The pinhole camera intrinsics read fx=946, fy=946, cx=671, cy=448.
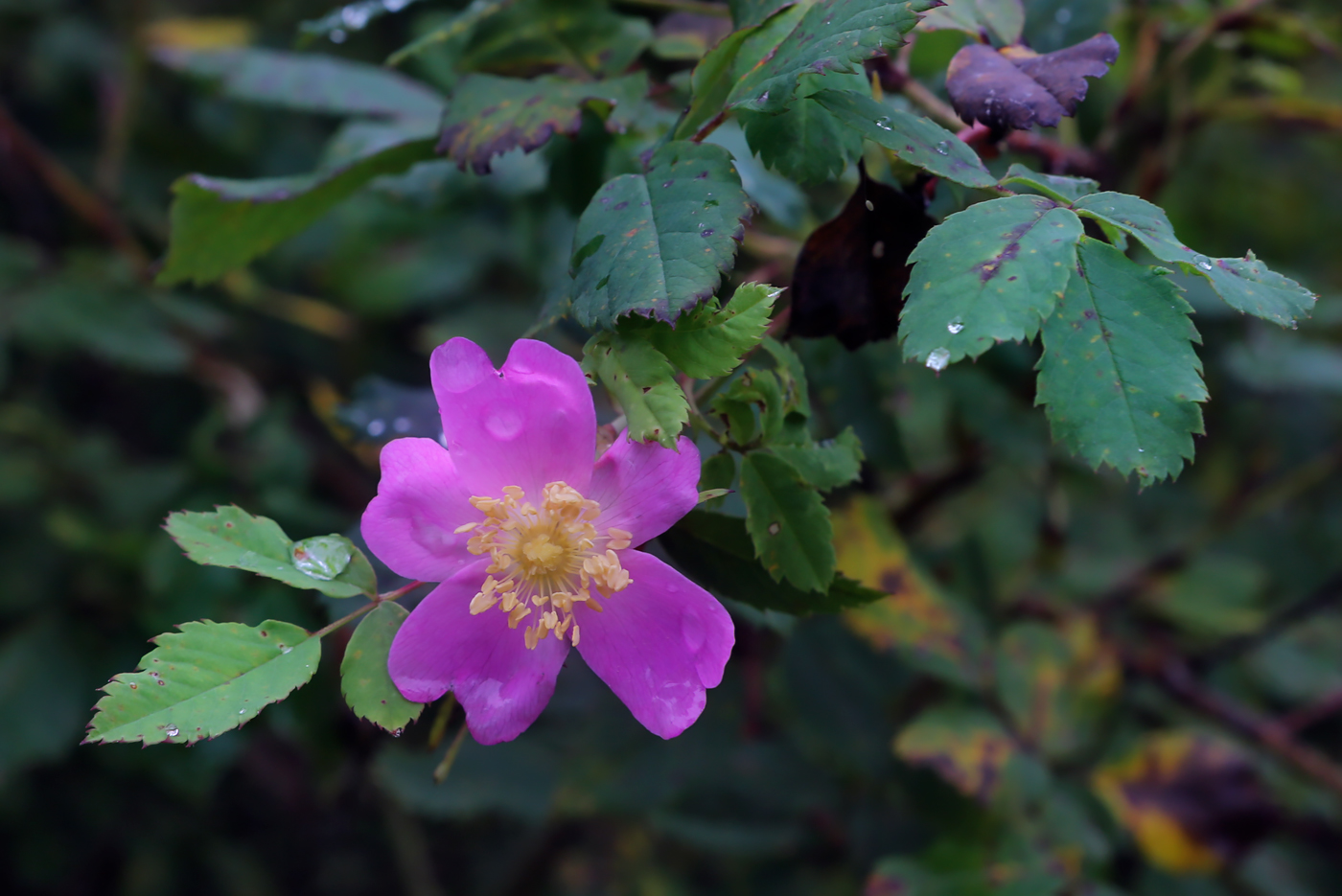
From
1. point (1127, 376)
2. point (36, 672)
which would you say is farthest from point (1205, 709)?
point (36, 672)

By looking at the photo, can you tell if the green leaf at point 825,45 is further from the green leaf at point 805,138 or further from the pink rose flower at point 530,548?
the pink rose flower at point 530,548

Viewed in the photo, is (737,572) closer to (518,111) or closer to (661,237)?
(661,237)

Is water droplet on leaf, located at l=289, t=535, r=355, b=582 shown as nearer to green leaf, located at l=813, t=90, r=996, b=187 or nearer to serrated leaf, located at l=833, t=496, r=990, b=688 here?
green leaf, located at l=813, t=90, r=996, b=187

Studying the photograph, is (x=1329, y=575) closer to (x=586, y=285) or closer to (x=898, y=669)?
(x=898, y=669)

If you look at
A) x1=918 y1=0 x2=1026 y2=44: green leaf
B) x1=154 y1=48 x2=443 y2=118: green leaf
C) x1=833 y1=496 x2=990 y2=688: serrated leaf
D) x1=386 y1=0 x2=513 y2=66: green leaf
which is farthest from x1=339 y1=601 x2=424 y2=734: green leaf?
x1=154 y1=48 x2=443 y2=118: green leaf

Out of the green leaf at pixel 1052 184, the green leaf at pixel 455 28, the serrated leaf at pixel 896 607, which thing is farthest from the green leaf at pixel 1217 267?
the serrated leaf at pixel 896 607

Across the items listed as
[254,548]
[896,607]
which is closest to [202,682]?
[254,548]

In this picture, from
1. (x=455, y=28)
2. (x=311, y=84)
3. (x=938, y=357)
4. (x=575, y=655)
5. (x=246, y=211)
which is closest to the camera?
(x=938, y=357)
